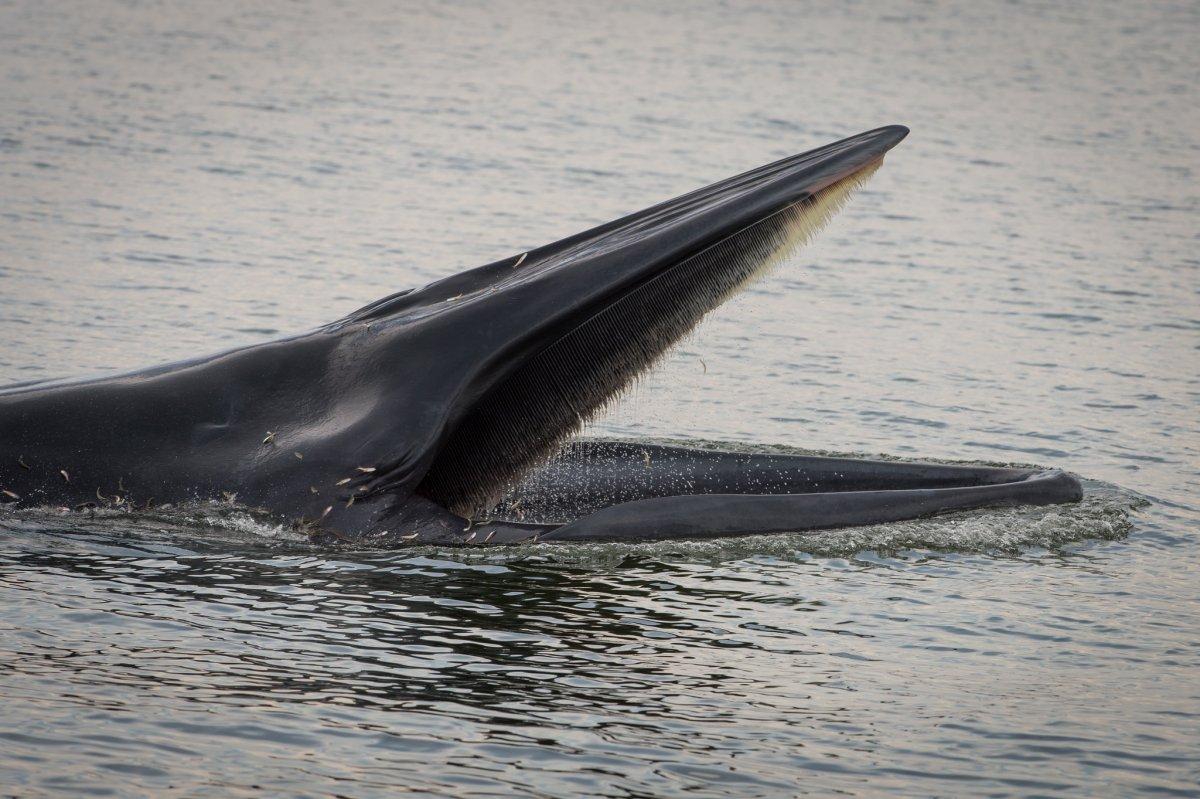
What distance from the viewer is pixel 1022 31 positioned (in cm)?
5200

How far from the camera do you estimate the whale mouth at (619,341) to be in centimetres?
895

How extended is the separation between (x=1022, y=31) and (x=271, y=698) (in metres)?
48.3

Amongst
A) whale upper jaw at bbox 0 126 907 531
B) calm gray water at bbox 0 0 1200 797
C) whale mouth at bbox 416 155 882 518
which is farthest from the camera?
whale mouth at bbox 416 155 882 518

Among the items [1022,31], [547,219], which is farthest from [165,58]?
[1022,31]

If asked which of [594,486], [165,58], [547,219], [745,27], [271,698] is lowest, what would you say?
[271,698]

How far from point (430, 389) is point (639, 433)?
4.60m

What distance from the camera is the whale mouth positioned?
29.4 ft

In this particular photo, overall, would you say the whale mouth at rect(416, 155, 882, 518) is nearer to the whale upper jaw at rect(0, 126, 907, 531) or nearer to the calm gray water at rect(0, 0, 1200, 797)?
the whale upper jaw at rect(0, 126, 907, 531)

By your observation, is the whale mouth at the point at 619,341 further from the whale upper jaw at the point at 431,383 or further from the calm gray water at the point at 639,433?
the calm gray water at the point at 639,433

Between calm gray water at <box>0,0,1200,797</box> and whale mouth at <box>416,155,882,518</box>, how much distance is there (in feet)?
1.00

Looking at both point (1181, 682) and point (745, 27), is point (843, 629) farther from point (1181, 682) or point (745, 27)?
point (745, 27)

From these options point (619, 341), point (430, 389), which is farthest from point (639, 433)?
point (430, 389)

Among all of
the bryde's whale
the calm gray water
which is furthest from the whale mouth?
the calm gray water

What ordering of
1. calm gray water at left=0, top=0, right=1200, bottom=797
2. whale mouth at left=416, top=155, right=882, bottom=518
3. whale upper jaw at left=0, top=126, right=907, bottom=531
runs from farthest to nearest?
whale mouth at left=416, top=155, right=882, bottom=518, whale upper jaw at left=0, top=126, right=907, bottom=531, calm gray water at left=0, top=0, right=1200, bottom=797
